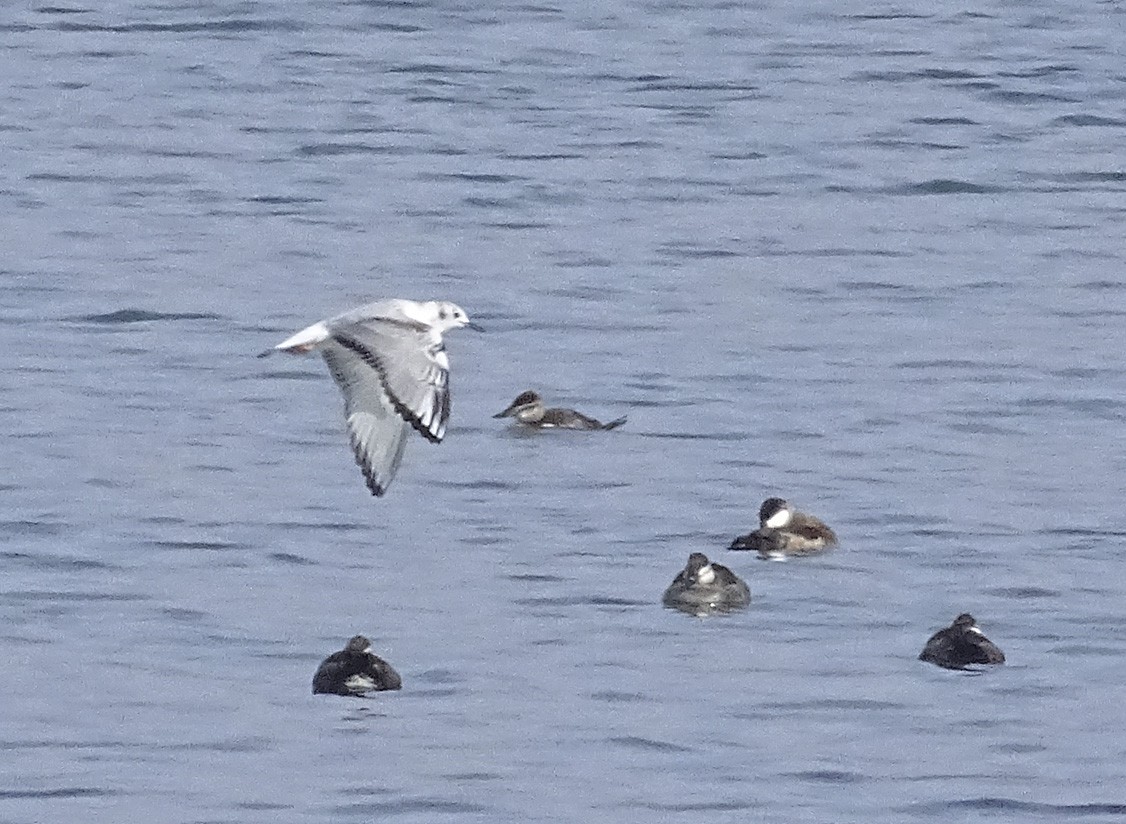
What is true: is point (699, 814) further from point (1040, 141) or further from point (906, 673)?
point (1040, 141)

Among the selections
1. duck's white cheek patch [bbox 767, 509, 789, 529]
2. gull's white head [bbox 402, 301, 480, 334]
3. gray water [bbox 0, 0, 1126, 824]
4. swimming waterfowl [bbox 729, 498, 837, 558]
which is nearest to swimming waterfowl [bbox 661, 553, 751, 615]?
gray water [bbox 0, 0, 1126, 824]

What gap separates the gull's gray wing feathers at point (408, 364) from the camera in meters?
15.1

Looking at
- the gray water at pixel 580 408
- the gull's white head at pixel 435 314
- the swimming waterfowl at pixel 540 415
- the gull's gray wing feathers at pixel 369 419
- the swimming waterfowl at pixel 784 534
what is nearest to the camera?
the gray water at pixel 580 408

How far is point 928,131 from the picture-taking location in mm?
34188

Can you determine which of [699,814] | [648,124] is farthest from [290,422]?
[648,124]

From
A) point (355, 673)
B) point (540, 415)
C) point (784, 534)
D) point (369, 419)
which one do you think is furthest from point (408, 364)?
point (540, 415)

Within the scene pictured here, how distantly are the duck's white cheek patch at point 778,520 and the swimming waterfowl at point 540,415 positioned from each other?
309 centimetres

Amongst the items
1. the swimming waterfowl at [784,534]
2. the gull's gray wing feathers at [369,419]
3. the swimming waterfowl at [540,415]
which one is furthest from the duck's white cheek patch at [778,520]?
the swimming waterfowl at [540,415]

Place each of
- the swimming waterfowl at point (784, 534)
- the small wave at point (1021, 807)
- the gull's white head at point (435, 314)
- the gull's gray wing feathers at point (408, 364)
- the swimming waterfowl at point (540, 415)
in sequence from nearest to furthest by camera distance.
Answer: the small wave at point (1021, 807)
the gull's gray wing feathers at point (408, 364)
the gull's white head at point (435, 314)
the swimming waterfowl at point (784, 534)
the swimming waterfowl at point (540, 415)

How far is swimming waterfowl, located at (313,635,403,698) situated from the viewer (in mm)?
15883

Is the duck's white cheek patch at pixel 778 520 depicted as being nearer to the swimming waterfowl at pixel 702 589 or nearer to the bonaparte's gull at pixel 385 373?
the swimming waterfowl at pixel 702 589

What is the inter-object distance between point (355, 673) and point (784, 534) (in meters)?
3.53

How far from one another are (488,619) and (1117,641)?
3106mm

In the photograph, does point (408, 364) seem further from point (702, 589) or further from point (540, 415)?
point (540, 415)
